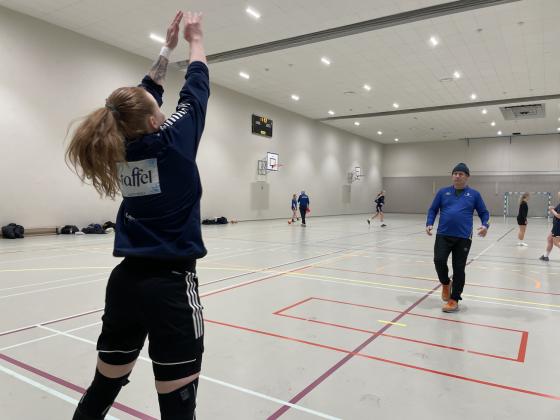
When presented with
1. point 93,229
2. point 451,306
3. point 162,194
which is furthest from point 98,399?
point 93,229

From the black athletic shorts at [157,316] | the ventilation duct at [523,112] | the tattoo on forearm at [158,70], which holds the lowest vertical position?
the black athletic shorts at [157,316]

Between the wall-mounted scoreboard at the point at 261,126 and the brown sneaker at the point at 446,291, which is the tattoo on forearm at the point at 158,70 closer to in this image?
the brown sneaker at the point at 446,291

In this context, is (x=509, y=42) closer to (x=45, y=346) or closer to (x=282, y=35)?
(x=282, y=35)

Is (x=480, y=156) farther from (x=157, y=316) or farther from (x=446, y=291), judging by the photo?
(x=157, y=316)

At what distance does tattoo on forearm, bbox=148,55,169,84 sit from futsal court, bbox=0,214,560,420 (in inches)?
82.4

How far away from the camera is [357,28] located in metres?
13.9

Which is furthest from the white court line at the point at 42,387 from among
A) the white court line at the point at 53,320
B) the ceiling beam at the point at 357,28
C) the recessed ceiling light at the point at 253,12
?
the ceiling beam at the point at 357,28

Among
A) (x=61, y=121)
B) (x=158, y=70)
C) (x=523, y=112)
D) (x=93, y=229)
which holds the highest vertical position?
(x=523, y=112)

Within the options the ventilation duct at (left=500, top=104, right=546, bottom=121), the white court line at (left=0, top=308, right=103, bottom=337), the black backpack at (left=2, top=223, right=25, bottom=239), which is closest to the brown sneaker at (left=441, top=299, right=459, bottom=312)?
the white court line at (left=0, top=308, right=103, bottom=337)

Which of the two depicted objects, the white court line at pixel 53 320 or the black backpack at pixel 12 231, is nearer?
the white court line at pixel 53 320

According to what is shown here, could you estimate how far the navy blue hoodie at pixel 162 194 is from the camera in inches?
59.6

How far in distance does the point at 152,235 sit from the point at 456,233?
4.87 metres

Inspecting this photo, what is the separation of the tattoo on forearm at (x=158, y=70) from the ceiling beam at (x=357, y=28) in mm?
12423

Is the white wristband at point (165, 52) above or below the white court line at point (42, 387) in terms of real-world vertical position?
above
